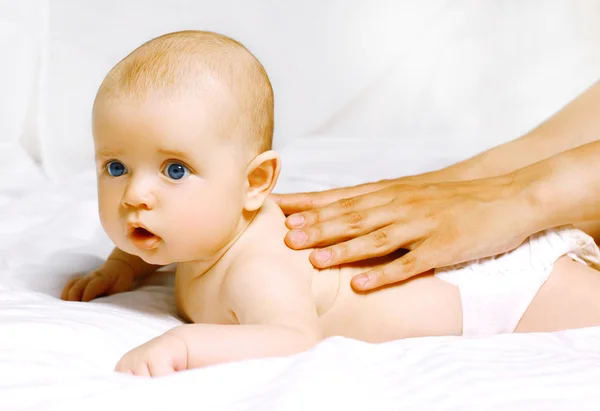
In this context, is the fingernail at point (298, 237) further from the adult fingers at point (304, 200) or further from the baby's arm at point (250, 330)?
the adult fingers at point (304, 200)

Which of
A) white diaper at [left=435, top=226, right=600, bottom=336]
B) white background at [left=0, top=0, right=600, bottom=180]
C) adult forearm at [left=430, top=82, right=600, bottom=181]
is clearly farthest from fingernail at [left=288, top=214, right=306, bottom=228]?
white background at [left=0, top=0, right=600, bottom=180]

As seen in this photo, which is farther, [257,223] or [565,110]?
[565,110]

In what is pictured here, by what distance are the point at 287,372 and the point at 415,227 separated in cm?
41

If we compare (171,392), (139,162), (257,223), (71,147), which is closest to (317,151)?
(71,147)

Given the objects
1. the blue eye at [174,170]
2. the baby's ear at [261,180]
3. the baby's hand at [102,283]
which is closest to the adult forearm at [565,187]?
the baby's ear at [261,180]

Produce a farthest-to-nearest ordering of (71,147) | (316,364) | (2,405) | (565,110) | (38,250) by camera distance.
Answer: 1. (71,147)
2. (565,110)
3. (38,250)
4. (316,364)
5. (2,405)

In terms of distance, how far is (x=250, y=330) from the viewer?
107cm

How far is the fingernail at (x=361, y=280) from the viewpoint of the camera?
1.26 meters

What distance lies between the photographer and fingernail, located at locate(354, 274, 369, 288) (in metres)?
1.26

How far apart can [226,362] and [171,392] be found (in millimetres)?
107

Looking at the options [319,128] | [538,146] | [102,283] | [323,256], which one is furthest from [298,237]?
[319,128]

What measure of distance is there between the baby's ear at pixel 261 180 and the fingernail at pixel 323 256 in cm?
11

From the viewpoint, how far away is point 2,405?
2.88ft

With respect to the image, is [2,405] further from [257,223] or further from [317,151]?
[317,151]
